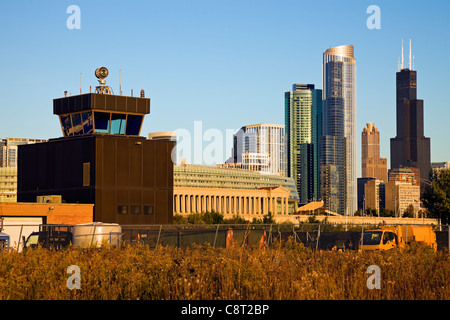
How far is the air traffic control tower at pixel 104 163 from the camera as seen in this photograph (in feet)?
228

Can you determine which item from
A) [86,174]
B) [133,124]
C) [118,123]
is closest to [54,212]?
[86,174]

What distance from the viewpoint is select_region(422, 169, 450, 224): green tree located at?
104938mm

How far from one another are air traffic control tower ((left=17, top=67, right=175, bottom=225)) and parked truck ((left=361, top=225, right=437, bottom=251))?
3281cm

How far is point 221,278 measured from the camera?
18484mm

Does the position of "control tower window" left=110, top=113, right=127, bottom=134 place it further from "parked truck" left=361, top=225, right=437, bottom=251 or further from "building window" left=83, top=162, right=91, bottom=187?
"parked truck" left=361, top=225, right=437, bottom=251

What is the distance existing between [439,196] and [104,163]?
56.1 meters

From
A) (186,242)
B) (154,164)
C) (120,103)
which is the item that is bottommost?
(186,242)

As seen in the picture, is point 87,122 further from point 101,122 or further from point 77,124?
point 77,124

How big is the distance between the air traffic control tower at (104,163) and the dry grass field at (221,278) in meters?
47.1
